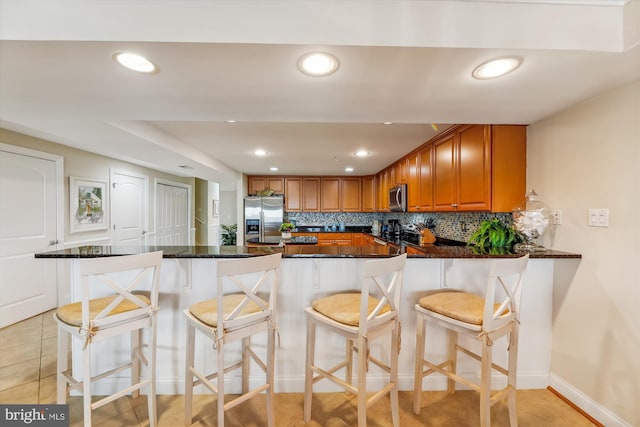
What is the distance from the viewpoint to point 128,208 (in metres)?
4.40

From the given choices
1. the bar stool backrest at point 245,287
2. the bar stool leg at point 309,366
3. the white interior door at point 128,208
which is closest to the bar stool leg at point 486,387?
the bar stool leg at point 309,366

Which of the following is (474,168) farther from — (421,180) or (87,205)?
(87,205)

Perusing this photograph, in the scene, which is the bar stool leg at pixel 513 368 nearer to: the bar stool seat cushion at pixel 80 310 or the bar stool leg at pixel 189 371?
the bar stool leg at pixel 189 371

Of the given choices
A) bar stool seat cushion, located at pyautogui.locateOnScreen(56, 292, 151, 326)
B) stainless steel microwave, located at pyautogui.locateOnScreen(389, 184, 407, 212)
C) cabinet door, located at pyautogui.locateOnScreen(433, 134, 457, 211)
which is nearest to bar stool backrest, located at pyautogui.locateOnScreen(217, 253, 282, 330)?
bar stool seat cushion, located at pyautogui.locateOnScreen(56, 292, 151, 326)

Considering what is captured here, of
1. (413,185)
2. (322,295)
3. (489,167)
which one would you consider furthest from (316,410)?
(413,185)

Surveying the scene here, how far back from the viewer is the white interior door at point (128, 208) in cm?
414

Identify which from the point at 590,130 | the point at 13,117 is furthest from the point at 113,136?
the point at 590,130

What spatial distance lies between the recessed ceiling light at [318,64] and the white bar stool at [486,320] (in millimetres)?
1231

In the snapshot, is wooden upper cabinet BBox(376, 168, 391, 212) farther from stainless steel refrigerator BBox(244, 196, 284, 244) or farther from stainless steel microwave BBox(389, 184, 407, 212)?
stainless steel refrigerator BBox(244, 196, 284, 244)

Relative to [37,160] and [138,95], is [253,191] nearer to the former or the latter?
[37,160]

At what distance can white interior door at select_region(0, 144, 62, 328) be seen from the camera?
2754mm

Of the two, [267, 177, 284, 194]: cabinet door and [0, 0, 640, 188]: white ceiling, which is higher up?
[0, 0, 640, 188]: white ceiling

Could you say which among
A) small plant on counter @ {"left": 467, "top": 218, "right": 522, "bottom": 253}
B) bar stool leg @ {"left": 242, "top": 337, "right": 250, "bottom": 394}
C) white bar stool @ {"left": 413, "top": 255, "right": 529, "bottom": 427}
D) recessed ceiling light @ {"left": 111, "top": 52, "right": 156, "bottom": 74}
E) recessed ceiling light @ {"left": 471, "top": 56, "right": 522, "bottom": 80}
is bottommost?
bar stool leg @ {"left": 242, "top": 337, "right": 250, "bottom": 394}

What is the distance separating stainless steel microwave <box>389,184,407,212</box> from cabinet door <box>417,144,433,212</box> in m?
0.42
